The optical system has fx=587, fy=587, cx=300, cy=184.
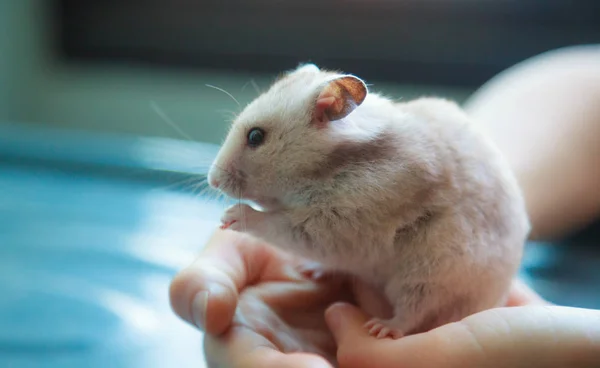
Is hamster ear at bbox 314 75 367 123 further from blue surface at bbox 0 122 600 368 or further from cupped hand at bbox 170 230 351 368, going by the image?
blue surface at bbox 0 122 600 368

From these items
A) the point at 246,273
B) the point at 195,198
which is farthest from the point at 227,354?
the point at 195,198

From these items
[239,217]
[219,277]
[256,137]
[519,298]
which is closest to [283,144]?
[256,137]

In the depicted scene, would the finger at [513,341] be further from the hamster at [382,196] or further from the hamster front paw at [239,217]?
the hamster front paw at [239,217]

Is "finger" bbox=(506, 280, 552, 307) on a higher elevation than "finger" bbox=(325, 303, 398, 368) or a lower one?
higher

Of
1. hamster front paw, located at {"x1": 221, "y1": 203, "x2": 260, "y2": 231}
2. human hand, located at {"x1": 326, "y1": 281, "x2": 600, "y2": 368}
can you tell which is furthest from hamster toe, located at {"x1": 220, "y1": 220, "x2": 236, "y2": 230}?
human hand, located at {"x1": 326, "y1": 281, "x2": 600, "y2": 368}

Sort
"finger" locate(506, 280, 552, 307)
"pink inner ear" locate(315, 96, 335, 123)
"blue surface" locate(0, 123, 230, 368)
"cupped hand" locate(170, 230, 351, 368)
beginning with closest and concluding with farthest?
"cupped hand" locate(170, 230, 351, 368) < "pink inner ear" locate(315, 96, 335, 123) < "blue surface" locate(0, 123, 230, 368) < "finger" locate(506, 280, 552, 307)

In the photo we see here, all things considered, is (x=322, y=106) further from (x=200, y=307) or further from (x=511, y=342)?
(x=511, y=342)
